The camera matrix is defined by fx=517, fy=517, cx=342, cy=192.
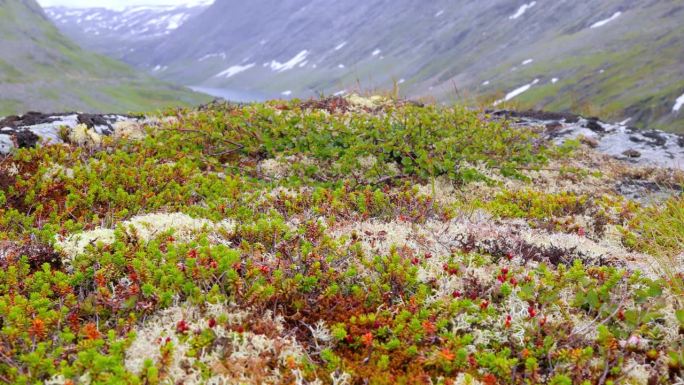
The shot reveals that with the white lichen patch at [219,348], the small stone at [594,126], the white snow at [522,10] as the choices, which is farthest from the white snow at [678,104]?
the white snow at [522,10]

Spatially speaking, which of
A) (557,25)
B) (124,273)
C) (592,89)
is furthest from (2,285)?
(557,25)

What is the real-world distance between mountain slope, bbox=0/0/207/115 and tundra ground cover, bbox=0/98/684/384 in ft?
368

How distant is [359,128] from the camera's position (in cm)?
1085

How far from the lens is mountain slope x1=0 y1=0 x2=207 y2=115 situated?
396 ft

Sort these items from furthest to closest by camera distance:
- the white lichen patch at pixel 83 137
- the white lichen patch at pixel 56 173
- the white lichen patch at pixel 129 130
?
the white lichen patch at pixel 129 130
the white lichen patch at pixel 83 137
the white lichen patch at pixel 56 173

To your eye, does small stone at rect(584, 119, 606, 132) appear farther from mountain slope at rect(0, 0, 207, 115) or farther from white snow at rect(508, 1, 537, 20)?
white snow at rect(508, 1, 537, 20)

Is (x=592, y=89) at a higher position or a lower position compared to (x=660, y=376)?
lower

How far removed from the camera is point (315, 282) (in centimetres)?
490

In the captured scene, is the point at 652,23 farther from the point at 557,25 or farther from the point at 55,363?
the point at 55,363

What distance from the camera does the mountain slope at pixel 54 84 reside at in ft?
396

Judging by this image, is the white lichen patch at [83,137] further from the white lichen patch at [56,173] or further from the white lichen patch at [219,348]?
the white lichen patch at [219,348]

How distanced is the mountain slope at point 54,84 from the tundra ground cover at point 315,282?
112056mm

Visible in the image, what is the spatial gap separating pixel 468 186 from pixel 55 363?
7.38 m

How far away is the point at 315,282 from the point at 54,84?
15942 cm
